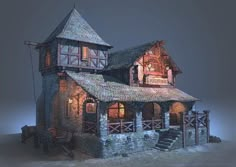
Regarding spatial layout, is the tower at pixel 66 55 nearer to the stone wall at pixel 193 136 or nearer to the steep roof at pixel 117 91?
the steep roof at pixel 117 91

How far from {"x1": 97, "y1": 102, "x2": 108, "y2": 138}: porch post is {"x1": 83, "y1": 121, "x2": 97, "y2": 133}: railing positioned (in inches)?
39.5

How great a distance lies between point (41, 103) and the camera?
22.2 meters

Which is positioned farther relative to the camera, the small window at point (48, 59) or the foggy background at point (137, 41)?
the foggy background at point (137, 41)

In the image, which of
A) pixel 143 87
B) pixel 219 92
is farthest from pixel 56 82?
pixel 219 92

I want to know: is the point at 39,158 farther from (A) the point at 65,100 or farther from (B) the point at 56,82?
(B) the point at 56,82

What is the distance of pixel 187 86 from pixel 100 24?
19173mm

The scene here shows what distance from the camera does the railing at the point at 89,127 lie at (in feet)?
53.8

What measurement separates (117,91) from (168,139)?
5490 mm

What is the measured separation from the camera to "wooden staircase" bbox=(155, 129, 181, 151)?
55.6ft

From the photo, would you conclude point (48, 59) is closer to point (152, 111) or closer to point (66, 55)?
point (66, 55)

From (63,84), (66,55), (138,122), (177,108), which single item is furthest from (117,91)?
(177,108)

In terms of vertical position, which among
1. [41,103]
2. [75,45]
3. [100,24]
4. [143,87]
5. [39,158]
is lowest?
[39,158]

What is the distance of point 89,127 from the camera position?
16734 mm

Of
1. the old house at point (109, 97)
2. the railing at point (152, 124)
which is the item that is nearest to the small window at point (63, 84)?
the old house at point (109, 97)
